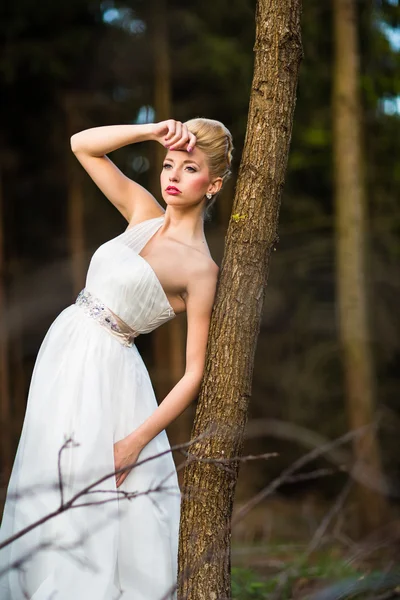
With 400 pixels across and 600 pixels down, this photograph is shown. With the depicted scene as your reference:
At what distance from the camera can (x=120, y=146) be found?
10.6 ft

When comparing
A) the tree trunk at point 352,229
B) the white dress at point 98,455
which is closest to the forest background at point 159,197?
the tree trunk at point 352,229

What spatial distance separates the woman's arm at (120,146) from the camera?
305 centimetres

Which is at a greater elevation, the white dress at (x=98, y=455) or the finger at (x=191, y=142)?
the finger at (x=191, y=142)

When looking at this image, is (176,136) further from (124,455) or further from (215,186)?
(124,455)

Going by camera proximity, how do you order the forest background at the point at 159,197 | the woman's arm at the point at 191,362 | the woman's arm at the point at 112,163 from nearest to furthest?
the woman's arm at the point at 191,362
the woman's arm at the point at 112,163
the forest background at the point at 159,197

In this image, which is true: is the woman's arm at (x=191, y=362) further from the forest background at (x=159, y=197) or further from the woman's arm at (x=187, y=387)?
the forest background at (x=159, y=197)

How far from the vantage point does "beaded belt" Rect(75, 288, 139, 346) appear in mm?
3176

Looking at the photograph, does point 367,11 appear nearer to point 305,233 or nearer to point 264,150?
point 305,233

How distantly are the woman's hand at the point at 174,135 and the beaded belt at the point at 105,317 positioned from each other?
68 centimetres

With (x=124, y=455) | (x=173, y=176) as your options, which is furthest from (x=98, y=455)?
(x=173, y=176)

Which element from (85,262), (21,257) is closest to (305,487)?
(85,262)

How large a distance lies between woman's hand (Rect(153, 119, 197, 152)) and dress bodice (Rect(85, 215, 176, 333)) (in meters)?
0.43

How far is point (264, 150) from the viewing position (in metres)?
3.02

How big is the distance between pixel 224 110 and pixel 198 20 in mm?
1357
